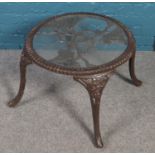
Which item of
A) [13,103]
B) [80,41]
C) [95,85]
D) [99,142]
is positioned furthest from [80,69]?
[13,103]

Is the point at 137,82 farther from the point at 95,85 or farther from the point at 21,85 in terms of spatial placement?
the point at 21,85

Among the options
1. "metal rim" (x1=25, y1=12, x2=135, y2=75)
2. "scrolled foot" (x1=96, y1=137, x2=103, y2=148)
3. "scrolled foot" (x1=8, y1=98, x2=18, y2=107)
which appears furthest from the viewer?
"scrolled foot" (x1=8, y1=98, x2=18, y2=107)

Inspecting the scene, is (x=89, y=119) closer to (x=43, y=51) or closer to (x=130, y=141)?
(x=130, y=141)

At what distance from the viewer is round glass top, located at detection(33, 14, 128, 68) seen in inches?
50.3

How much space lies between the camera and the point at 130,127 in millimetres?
1442

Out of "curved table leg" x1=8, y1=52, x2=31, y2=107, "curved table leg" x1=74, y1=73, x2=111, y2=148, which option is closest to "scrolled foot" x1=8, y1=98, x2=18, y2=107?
"curved table leg" x1=8, y1=52, x2=31, y2=107

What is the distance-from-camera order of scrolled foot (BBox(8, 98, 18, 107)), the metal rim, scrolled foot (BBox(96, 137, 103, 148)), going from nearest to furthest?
the metal rim
scrolled foot (BBox(96, 137, 103, 148))
scrolled foot (BBox(8, 98, 18, 107))

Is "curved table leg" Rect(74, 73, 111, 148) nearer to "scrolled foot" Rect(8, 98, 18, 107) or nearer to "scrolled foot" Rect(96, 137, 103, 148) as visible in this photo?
"scrolled foot" Rect(96, 137, 103, 148)

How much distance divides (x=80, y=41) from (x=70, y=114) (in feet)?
1.18

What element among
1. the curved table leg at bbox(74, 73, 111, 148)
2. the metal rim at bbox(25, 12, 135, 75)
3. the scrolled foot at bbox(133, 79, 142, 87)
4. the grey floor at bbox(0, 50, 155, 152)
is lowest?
the grey floor at bbox(0, 50, 155, 152)

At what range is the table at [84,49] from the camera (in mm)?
1234

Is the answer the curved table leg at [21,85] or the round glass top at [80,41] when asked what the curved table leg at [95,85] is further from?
the curved table leg at [21,85]

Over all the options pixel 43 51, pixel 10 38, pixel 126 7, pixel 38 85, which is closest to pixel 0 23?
pixel 10 38

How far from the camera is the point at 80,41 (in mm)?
1359
